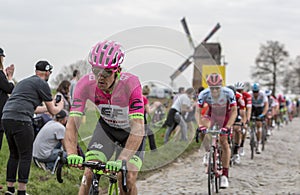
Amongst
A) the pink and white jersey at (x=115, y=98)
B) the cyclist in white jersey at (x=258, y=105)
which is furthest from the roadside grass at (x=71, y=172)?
the cyclist in white jersey at (x=258, y=105)

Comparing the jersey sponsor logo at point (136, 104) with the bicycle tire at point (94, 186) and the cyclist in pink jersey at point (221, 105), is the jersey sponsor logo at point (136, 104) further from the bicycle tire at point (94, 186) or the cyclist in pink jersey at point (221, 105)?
the cyclist in pink jersey at point (221, 105)

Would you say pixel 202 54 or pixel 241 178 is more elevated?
pixel 202 54

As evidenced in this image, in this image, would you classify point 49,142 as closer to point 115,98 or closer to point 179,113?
point 115,98

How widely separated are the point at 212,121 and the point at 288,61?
65.6m

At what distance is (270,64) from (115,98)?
68.5 metres

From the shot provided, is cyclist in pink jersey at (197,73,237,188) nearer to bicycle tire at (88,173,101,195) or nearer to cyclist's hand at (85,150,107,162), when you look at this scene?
cyclist's hand at (85,150,107,162)

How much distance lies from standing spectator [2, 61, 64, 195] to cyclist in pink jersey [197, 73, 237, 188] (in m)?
3.08

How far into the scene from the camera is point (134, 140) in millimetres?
4586

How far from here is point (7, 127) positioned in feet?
22.4

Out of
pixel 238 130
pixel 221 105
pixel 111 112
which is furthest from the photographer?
pixel 238 130

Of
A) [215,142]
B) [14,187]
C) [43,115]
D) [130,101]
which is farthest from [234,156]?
[130,101]

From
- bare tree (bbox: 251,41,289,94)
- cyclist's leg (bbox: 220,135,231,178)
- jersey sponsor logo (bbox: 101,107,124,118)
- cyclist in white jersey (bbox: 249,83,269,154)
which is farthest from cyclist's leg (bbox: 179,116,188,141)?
bare tree (bbox: 251,41,289,94)

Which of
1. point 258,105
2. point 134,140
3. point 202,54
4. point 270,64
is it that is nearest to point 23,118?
point 134,140

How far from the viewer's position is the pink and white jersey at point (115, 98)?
15.4 ft
